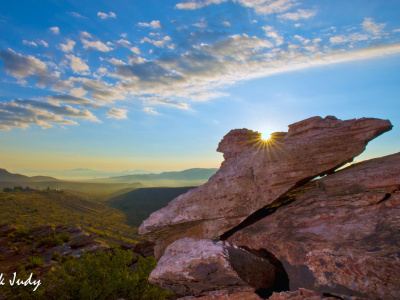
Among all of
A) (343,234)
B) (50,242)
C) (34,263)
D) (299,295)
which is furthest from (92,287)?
(50,242)

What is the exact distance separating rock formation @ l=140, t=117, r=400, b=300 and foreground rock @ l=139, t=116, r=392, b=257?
0.17ft

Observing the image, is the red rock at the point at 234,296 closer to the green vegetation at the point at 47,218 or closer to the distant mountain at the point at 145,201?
the green vegetation at the point at 47,218

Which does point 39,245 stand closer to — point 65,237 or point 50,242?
point 50,242

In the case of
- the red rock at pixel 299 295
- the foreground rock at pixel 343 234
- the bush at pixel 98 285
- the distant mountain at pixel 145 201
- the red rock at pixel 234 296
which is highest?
the foreground rock at pixel 343 234

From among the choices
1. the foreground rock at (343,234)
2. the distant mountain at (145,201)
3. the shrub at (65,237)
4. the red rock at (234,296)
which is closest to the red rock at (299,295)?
the foreground rock at (343,234)

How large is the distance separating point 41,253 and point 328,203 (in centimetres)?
3614

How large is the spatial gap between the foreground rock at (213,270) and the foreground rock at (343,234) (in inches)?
45.2

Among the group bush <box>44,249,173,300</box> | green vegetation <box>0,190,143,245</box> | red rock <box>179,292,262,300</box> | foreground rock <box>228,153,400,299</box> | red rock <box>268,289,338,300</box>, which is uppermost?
foreground rock <box>228,153,400,299</box>

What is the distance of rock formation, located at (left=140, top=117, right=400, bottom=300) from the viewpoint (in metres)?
7.65

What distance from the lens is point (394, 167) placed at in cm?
963

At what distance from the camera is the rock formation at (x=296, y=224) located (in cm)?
765

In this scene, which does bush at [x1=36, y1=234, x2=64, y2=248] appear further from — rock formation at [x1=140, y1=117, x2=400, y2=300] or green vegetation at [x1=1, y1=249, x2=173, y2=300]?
rock formation at [x1=140, y1=117, x2=400, y2=300]

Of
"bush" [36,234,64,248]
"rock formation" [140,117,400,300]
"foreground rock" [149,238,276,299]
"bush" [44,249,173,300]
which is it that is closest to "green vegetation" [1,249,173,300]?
"bush" [44,249,173,300]

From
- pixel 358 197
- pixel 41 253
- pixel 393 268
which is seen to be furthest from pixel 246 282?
pixel 41 253
